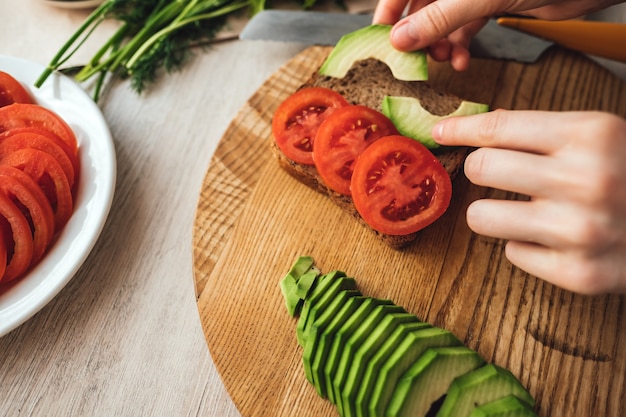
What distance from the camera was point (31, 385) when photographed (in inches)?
82.0

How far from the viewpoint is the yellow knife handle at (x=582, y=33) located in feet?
7.38

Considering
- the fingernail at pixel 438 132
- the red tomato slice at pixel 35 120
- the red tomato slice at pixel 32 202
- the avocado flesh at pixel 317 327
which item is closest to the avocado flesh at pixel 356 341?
the avocado flesh at pixel 317 327

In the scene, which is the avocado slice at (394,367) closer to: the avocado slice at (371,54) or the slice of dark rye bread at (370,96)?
the slice of dark rye bread at (370,96)

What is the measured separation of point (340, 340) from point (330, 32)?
1.56 metres

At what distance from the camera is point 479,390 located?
1.69m

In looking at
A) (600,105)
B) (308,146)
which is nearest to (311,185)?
(308,146)

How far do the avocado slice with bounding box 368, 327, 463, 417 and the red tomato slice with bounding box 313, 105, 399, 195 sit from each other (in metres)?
0.65

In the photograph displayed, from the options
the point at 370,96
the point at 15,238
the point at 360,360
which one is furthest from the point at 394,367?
the point at 15,238

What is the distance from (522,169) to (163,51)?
198 centimetres

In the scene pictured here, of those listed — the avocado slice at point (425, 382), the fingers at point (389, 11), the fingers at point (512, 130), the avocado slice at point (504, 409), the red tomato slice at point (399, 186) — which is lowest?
the avocado slice at point (504, 409)

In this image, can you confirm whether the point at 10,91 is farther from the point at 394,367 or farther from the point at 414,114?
the point at 394,367

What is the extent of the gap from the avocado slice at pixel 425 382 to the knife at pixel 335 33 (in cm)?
152

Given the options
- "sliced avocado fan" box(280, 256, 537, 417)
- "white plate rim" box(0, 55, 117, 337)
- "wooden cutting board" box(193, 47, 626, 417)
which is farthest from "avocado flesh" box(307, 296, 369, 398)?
"white plate rim" box(0, 55, 117, 337)

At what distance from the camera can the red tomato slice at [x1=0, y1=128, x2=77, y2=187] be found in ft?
6.85
